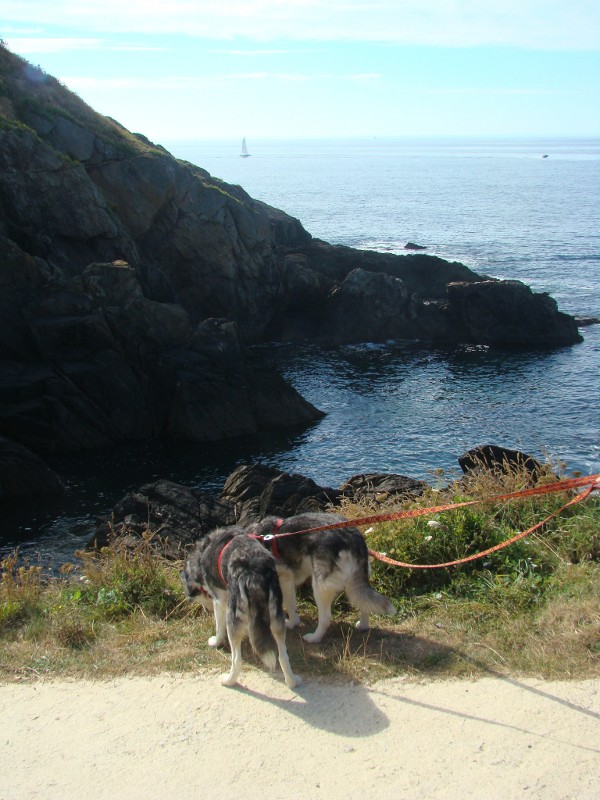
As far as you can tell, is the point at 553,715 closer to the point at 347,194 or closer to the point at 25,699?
the point at 25,699

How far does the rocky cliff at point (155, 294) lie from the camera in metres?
34.1

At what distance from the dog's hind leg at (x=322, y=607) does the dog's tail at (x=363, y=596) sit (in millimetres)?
161

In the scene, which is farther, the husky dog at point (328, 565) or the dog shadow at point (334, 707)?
the husky dog at point (328, 565)

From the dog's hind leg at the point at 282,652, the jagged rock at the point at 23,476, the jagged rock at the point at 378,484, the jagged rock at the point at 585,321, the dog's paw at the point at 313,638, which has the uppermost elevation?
the dog's hind leg at the point at 282,652

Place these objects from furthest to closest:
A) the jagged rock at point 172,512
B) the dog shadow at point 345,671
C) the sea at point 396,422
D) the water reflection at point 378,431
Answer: the water reflection at point 378,431, the sea at point 396,422, the jagged rock at point 172,512, the dog shadow at point 345,671

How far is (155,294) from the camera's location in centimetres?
4519

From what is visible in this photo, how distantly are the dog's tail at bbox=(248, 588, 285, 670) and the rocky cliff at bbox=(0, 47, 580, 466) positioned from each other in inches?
1036

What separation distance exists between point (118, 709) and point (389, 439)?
1079 inches

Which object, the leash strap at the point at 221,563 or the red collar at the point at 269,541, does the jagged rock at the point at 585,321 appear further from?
the leash strap at the point at 221,563

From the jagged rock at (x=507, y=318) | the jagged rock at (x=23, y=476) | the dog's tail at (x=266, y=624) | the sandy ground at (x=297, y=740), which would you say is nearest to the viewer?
the sandy ground at (x=297, y=740)

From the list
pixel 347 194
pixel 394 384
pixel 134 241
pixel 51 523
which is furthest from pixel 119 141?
pixel 347 194

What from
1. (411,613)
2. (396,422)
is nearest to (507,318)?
(396,422)

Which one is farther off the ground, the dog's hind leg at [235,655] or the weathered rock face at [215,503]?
the dog's hind leg at [235,655]

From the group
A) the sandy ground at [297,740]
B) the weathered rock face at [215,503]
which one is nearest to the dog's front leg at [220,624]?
the sandy ground at [297,740]
